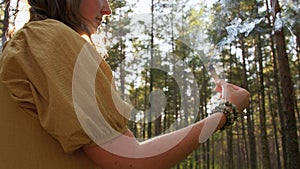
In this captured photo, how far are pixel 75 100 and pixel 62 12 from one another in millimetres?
291

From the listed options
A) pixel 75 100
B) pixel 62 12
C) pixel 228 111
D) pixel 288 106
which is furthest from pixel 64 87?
pixel 288 106

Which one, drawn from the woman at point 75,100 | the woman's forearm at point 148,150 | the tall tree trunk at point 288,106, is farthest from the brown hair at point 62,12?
the tall tree trunk at point 288,106

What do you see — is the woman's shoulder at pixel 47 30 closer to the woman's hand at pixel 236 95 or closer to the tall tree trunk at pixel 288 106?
the woman's hand at pixel 236 95

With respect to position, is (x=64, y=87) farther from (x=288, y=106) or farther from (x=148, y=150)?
(x=288, y=106)

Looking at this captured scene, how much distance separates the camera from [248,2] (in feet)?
49.1

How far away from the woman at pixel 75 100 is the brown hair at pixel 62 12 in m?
0.12

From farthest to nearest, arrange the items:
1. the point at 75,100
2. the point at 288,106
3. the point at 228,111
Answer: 1. the point at 288,106
2. the point at 228,111
3. the point at 75,100

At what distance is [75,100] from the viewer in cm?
60

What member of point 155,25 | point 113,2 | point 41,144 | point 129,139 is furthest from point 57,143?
point 155,25

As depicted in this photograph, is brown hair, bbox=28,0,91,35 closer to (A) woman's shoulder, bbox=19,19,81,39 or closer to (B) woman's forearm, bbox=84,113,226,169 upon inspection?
(A) woman's shoulder, bbox=19,19,81,39

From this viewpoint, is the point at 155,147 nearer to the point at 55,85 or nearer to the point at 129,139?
the point at 129,139

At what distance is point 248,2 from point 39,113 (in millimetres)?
15652

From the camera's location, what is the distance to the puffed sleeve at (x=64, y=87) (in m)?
0.59

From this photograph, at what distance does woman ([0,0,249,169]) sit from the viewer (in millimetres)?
592
